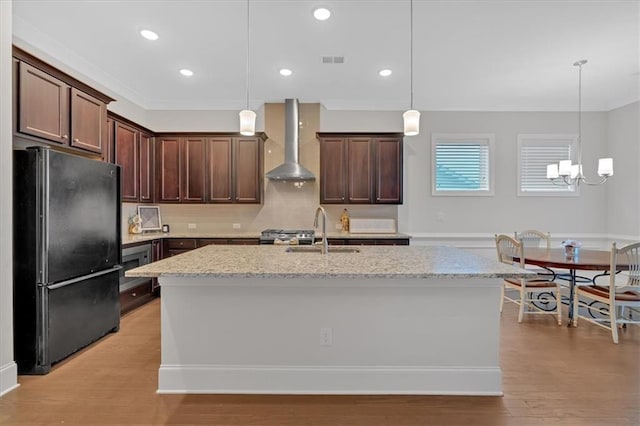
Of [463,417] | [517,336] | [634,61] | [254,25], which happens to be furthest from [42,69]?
[634,61]

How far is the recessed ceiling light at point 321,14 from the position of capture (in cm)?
288

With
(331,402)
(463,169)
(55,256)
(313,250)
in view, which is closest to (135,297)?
(55,256)

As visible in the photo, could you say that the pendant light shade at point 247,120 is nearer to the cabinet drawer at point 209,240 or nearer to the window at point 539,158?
the cabinet drawer at point 209,240

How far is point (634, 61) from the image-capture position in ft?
12.7

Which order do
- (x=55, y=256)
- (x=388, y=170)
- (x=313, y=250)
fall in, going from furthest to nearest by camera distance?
(x=388, y=170), (x=313, y=250), (x=55, y=256)

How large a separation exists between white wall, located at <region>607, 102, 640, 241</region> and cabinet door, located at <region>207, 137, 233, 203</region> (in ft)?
20.1

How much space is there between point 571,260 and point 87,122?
5.20m

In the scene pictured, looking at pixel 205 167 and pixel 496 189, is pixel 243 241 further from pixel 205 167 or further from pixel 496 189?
pixel 496 189

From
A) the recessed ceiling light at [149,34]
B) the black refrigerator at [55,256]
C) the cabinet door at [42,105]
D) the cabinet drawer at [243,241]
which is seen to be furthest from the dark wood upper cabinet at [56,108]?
the cabinet drawer at [243,241]

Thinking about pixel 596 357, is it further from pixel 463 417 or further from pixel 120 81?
pixel 120 81

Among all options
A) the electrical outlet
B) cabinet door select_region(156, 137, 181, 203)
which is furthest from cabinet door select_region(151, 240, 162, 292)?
the electrical outlet

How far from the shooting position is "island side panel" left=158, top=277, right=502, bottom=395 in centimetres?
227

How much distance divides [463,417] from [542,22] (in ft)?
11.4

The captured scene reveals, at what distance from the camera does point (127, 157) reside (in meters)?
4.43
